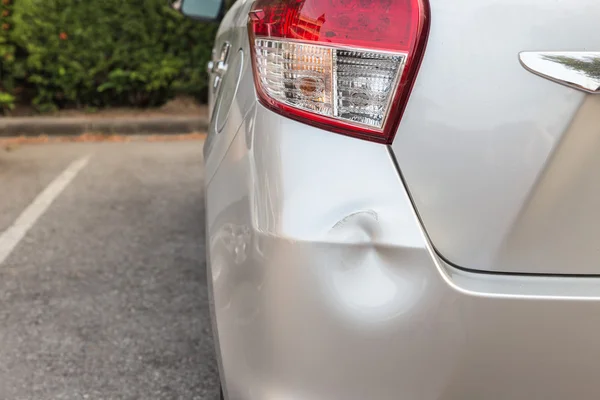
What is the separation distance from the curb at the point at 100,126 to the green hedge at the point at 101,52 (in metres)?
0.37

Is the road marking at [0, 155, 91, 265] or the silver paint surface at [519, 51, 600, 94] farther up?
the silver paint surface at [519, 51, 600, 94]

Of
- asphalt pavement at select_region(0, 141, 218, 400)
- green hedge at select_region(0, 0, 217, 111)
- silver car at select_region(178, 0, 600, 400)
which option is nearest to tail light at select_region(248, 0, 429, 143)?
silver car at select_region(178, 0, 600, 400)

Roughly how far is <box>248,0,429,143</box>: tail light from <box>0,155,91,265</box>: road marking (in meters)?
2.57

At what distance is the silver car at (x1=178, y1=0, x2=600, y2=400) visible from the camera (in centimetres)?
112

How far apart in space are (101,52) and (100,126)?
0.80m

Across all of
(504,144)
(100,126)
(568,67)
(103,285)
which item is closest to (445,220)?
(504,144)

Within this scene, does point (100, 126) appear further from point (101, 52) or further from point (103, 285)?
point (103, 285)

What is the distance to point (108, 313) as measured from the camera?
2717 millimetres

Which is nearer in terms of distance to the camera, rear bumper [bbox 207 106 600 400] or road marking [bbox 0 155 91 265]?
rear bumper [bbox 207 106 600 400]

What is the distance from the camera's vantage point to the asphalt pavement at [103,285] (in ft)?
7.45

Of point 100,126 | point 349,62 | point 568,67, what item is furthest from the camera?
point 100,126

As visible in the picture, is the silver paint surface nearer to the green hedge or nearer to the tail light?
the tail light

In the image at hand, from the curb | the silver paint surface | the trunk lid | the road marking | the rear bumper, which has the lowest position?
the curb

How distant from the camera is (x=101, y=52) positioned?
6.46 metres
